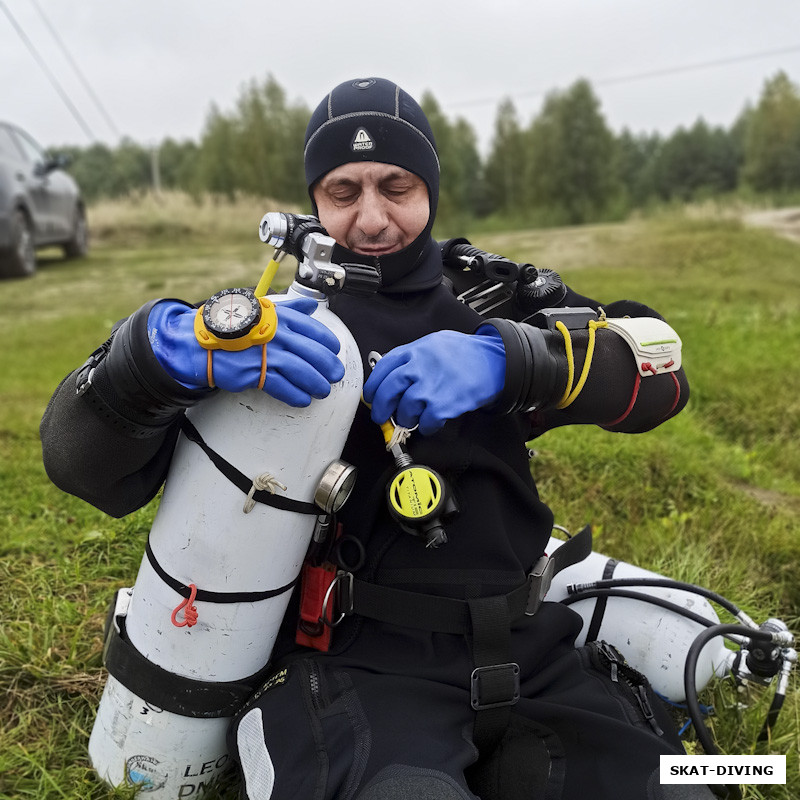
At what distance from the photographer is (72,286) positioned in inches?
343

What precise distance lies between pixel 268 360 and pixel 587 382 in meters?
0.80

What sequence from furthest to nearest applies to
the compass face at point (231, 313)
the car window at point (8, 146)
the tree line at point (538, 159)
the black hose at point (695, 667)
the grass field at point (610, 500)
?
the tree line at point (538, 159) < the car window at point (8, 146) < the grass field at point (610, 500) < the black hose at point (695, 667) < the compass face at point (231, 313)

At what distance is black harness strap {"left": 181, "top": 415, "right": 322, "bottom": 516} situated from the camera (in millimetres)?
1545

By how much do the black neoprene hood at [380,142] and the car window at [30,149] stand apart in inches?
307

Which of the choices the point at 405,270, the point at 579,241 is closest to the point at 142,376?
the point at 405,270

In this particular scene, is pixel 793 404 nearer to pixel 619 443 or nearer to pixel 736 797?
pixel 619 443

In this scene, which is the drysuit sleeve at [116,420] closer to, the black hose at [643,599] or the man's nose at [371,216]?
the man's nose at [371,216]

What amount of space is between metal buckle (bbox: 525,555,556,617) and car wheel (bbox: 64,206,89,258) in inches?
385

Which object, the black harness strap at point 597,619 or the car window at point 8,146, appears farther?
the car window at point 8,146

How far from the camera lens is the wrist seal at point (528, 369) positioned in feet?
5.36

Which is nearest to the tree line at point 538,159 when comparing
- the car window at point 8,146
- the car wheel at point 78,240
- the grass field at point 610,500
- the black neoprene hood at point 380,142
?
the car wheel at point 78,240

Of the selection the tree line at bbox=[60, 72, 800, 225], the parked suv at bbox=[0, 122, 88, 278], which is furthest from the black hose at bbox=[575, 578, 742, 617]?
the tree line at bbox=[60, 72, 800, 225]

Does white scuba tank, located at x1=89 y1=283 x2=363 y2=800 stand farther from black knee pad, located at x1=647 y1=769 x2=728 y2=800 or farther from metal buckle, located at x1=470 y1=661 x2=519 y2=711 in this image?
black knee pad, located at x1=647 y1=769 x2=728 y2=800

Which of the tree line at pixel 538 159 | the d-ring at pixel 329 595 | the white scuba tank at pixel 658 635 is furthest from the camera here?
the tree line at pixel 538 159
